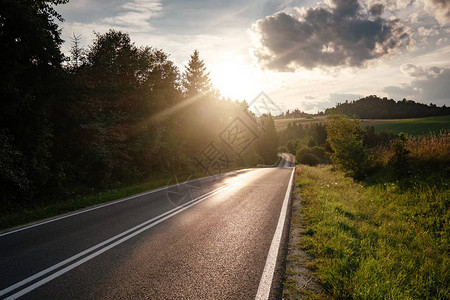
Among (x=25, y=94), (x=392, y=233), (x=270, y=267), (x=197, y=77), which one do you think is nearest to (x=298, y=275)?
(x=270, y=267)

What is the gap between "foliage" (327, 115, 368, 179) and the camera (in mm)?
14172

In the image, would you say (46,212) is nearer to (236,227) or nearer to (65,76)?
(236,227)

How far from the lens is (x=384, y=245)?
4.84 m

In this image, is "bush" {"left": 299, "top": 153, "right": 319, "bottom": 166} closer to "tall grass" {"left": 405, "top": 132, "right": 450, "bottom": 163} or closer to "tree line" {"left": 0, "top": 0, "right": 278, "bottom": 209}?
"tree line" {"left": 0, "top": 0, "right": 278, "bottom": 209}

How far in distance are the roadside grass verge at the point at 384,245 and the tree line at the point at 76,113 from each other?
10.5 m

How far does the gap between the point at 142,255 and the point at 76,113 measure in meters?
11.6

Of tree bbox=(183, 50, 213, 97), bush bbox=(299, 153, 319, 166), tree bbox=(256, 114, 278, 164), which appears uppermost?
tree bbox=(183, 50, 213, 97)

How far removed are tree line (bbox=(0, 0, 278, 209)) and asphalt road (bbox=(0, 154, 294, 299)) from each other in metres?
4.20

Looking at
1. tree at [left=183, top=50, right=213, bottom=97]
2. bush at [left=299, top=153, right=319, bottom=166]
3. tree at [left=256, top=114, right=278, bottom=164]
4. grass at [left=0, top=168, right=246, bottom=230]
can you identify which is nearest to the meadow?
grass at [left=0, top=168, right=246, bottom=230]

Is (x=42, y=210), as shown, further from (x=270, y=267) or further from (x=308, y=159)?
(x=308, y=159)

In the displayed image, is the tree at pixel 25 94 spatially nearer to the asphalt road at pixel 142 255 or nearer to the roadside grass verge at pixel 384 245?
the asphalt road at pixel 142 255

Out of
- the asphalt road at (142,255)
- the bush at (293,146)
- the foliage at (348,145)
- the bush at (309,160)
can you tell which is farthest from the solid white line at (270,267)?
the bush at (293,146)

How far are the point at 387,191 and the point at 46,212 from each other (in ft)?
39.6

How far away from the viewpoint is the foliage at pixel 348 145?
14172 millimetres
